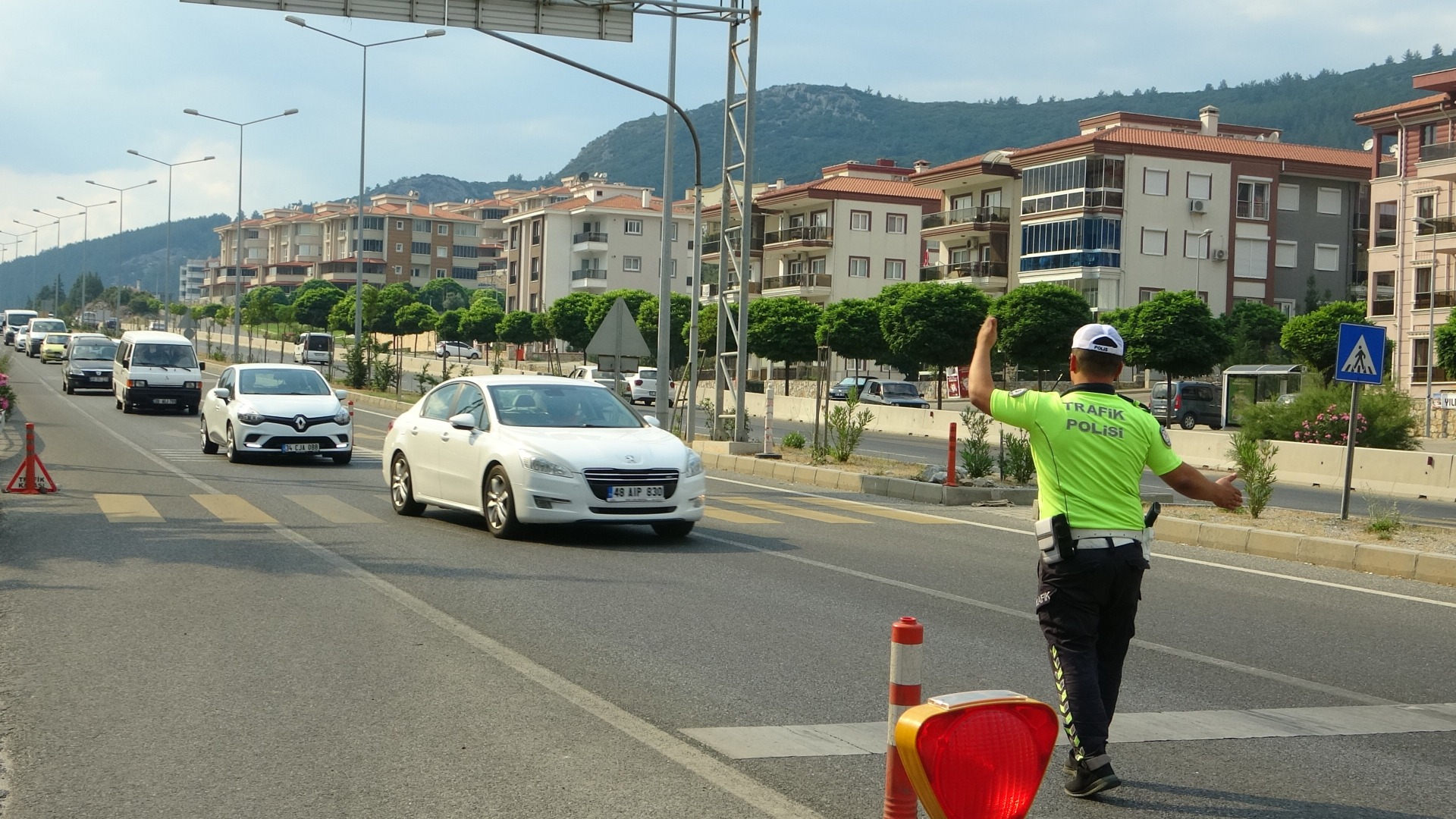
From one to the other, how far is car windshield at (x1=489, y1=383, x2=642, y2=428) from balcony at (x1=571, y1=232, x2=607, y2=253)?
350ft

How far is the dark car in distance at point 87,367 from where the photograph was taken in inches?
1753

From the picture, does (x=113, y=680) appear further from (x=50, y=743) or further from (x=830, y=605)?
(x=830, y=605)

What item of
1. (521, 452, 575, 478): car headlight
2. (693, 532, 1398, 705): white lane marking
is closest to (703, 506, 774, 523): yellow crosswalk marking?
(521, 452, 575, 478): car headlight

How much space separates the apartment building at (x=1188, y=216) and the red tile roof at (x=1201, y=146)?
9cm

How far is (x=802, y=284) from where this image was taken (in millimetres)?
91688

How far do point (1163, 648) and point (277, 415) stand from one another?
15.9 m

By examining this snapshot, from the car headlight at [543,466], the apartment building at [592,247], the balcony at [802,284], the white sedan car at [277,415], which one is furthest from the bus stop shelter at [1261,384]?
the apartment building at [592,247]

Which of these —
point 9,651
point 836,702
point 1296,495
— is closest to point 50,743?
point 9,651

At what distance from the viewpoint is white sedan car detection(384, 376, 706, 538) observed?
12672 mm

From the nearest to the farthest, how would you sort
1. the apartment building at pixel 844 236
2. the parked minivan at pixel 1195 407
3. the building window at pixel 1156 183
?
the parked minivan at pixel 1195 407 < the building window at pixel 1156 183 < the apartment building at pixel 844 236

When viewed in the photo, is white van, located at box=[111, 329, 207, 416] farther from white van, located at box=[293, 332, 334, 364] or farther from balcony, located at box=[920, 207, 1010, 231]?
balcony, located at box=[920, 207, 1010, 231]

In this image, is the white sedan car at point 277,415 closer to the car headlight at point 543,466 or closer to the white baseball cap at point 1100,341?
the car headlight at point 543,466

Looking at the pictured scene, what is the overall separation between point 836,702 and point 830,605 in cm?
300

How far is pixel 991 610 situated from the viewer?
9641 mm
